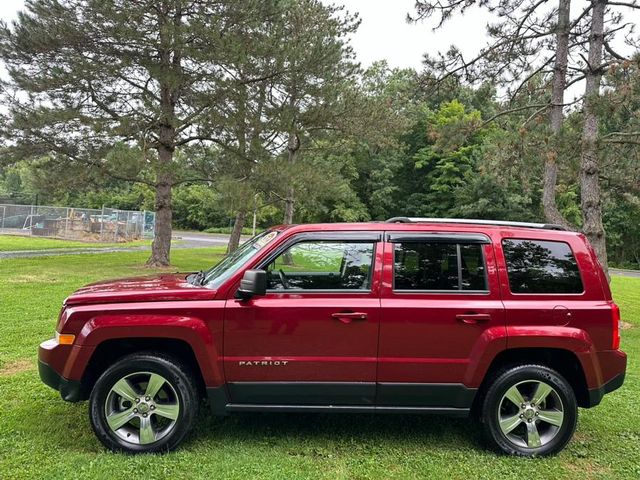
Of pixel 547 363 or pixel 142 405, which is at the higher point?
pixel 547 363

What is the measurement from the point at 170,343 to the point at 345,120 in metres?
15.7

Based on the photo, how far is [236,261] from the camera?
155 inches

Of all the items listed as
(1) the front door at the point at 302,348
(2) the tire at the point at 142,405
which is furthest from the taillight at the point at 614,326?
(2) the tire at the point at 142,405

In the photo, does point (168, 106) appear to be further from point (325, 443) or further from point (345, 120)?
point (325, 443)

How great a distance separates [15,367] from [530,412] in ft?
17.0

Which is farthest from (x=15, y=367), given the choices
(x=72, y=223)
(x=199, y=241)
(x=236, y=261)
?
(x=199, y=241)

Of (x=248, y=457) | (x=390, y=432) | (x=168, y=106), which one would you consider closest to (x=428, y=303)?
(x=390, y=432)

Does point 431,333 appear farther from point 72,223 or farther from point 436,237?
point 72,223

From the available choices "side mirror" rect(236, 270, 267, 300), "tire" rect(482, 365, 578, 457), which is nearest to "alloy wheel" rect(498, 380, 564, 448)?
"tire" rect(482, 365, 578, 457)

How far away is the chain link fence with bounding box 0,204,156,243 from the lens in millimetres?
30422

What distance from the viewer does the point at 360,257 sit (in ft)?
12.4

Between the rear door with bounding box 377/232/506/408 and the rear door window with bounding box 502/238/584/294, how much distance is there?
22cm

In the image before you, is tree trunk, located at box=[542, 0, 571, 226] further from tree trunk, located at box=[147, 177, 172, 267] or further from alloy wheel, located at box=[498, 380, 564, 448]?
tree trunk, located at box=[147, 177, 172, 267]

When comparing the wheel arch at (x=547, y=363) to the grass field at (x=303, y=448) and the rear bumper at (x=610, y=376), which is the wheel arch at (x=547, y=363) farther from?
the grass field at (x=303, y=448)
